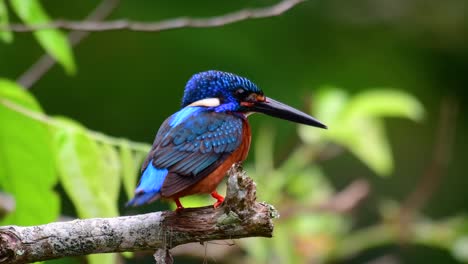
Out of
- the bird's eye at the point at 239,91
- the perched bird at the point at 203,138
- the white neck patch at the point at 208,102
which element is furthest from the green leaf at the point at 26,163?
the bird's eye at the point at 239,91

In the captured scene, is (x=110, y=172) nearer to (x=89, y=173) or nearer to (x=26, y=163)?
(x=89, y=173)

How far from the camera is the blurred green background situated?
21.5 feet

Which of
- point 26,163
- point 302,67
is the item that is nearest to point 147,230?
point 26,163

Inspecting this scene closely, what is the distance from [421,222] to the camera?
4.80m

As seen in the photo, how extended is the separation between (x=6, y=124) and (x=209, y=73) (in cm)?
64

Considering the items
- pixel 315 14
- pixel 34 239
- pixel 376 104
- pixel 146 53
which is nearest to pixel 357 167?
pixel 315 14

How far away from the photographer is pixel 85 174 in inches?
101

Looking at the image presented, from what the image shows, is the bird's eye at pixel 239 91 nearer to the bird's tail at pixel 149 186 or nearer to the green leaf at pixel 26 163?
the bird's tail at pixel 149 186

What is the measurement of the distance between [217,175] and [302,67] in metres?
4.48

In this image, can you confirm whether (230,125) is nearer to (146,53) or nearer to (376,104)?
(376,104)

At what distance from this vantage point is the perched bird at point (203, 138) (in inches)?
95.2

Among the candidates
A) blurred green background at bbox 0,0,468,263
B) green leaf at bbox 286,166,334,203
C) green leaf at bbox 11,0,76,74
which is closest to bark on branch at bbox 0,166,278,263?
green leaf at bbox 11,0,76,74

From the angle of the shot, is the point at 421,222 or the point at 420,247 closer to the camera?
the point at 421,222

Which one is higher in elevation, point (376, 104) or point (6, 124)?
point (376, 104)
